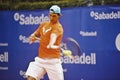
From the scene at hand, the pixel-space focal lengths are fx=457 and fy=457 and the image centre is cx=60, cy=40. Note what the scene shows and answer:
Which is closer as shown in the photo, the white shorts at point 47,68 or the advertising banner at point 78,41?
the white shorts at point 47,68

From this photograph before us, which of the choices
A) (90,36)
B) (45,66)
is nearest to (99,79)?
(90,36)

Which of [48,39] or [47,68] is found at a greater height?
[48,39]

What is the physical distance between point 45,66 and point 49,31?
665 mm

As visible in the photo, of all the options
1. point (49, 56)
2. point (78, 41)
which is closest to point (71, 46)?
point (78, 41)

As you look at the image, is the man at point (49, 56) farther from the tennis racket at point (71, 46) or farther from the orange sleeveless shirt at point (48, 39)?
the tennis racket at point (71, 46)

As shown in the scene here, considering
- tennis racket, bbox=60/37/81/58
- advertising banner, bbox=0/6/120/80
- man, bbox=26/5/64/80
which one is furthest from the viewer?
tennis racket, bbox=60/37/81/58

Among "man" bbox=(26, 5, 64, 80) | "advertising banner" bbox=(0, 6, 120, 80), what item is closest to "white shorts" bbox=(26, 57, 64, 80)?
"man" bbox=(26, 5, 64, 80)

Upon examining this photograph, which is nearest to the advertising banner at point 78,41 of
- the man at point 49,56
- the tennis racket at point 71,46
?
the tennis racket at point 71,46

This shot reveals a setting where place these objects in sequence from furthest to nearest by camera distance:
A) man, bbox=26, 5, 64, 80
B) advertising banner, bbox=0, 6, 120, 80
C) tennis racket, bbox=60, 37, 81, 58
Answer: tennis racket, bbox=60, 37, 81, 58 < advertising banner, bbox=0, 6, 120, 80 < man, bbox=26, 5, 64, 80

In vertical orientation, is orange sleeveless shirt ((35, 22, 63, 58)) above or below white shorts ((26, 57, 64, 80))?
above

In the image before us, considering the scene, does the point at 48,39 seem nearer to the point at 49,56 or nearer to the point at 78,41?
the point at 49,56

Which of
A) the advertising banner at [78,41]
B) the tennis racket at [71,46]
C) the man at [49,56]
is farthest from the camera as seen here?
the tennis racket at [71,46]

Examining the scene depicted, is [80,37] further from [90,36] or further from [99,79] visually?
[99,79]

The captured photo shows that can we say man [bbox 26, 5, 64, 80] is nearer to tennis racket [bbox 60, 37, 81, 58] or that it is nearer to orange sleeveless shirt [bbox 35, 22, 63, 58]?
orange sleeveless shirt [bbox 35, 22, 63, 58]
